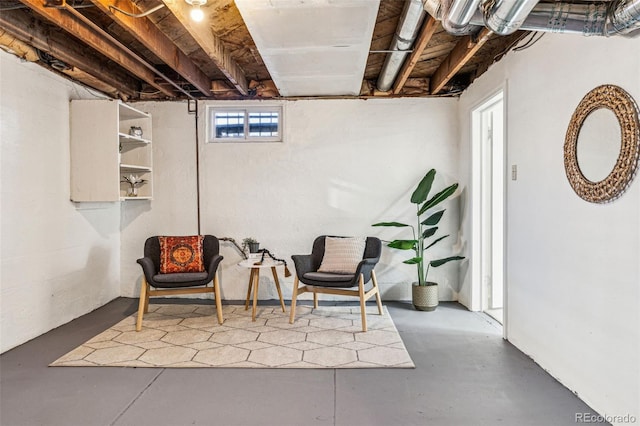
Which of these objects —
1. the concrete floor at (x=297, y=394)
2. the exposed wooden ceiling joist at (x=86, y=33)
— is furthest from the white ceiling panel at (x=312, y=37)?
the concrete floor at (x=297, y=394)

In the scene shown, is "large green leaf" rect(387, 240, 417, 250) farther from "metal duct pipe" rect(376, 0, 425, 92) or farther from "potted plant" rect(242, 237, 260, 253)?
"metal duct pipe" rect(376, 0, 425, 92)

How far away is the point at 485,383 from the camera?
238 centimetres

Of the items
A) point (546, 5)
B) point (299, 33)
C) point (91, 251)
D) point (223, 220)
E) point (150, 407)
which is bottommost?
point (150, 407)

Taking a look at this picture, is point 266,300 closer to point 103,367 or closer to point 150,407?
point 103,367

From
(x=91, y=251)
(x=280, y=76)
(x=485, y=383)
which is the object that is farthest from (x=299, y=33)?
(x=91, y=251)

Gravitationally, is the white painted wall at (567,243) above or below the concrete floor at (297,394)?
above

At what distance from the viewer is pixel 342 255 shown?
12.6 ft

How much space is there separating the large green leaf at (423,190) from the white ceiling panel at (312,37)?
1.21 metres

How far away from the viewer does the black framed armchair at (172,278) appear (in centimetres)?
342

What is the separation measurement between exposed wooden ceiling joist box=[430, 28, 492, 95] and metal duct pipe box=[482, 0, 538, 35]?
0.60 m

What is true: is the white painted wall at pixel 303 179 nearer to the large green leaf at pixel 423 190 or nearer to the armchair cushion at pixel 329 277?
the large green leaf at pixel 423 190

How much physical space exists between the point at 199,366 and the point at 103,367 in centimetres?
65

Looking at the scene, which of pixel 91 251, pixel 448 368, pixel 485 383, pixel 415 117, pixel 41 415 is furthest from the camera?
pixel 415 117

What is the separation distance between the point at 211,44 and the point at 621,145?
2.74 meters
